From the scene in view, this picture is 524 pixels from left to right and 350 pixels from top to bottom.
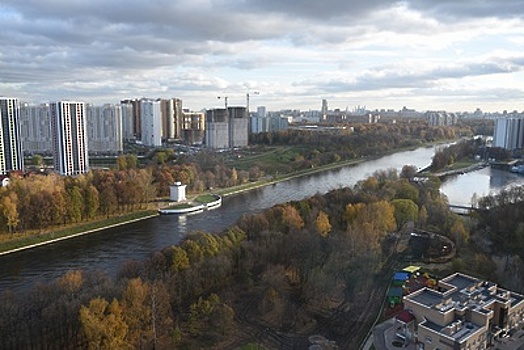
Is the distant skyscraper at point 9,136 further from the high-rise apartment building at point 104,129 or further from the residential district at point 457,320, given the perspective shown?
the residential district at point 457,320

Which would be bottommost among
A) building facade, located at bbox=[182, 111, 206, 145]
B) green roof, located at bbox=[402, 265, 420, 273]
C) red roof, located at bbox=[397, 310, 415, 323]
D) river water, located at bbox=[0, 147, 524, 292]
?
→ river water, located at bbox=[0, 147, 524, 292]

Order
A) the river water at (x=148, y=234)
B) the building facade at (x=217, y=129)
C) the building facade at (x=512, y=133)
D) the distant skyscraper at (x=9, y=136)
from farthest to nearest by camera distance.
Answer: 1. the building facade at (x=512, y=133)
2. the building facade at (x=217, y=129)
3. the distant skyscraper at (x=9, y=136)
4. the river water at (x=148, y=234)

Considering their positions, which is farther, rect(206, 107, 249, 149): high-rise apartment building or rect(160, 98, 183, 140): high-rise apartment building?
rect(160, 98, 183, 140): high-rise apartment building

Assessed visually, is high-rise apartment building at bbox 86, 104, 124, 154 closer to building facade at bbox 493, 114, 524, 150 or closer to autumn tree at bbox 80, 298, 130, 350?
autumn tree at bbox 80, 298, 130, 350

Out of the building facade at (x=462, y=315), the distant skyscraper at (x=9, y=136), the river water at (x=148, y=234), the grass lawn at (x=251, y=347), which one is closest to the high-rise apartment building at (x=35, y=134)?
the distant skyscraper at (x=9, y=136)

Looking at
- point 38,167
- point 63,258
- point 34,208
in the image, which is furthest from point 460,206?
point 38,167

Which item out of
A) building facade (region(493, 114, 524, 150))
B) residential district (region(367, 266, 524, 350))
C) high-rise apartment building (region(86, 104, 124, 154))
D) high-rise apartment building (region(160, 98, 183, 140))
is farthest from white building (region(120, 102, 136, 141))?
residential district (region(367, 266, 524, 350))
